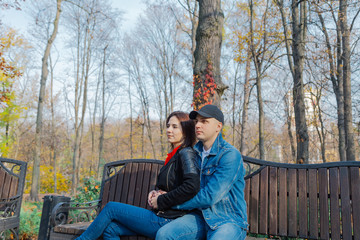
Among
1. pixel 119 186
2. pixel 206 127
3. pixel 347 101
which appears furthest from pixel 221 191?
pixel 347 101

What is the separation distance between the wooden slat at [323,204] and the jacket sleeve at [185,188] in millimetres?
1349

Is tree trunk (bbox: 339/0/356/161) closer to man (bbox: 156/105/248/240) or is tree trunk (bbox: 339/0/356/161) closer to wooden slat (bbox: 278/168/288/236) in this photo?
wooden slat (bbox: 278/168/288/236)

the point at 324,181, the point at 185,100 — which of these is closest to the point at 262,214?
the point at 324,181

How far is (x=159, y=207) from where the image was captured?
253cm

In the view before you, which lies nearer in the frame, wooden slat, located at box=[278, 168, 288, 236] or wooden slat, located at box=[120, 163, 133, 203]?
wooden slat, located at box=[278, 168, 288, 236]

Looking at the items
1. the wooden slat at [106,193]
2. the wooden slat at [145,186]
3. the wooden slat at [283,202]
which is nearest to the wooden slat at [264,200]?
the wooden slat at [283,202]

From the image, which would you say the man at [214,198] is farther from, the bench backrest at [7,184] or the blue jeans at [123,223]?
the bench backrest at [7,184]

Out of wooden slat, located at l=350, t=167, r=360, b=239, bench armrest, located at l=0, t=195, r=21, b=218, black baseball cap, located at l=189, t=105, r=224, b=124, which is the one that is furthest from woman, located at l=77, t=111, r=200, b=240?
bench armrest, located at l=0, t=195, r=21, b=218

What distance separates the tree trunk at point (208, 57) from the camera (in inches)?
209

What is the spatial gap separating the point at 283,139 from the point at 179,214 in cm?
2486

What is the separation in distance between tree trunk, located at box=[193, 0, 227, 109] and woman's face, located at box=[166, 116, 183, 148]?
2.35 meters

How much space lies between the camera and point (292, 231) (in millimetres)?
3008

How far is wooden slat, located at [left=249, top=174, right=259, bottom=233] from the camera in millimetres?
3173

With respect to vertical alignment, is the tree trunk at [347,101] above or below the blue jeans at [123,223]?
above
